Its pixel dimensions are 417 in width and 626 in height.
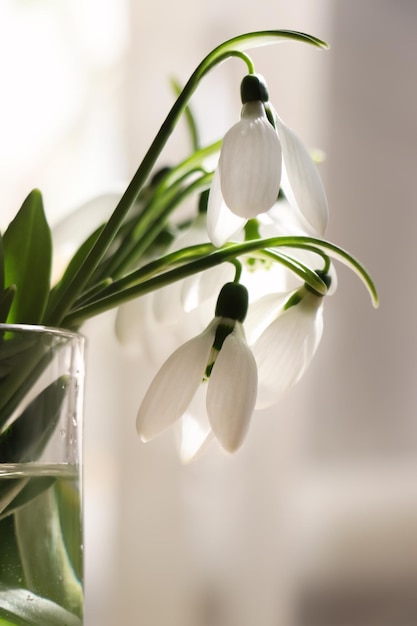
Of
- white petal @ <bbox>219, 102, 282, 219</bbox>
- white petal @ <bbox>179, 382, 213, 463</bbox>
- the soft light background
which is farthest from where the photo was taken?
the soft light background

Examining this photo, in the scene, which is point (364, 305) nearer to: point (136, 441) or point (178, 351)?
point (136, 441)

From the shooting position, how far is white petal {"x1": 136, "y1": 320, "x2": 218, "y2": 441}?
0.47 meters

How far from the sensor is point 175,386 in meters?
0.47

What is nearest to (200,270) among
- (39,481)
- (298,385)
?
(39,481)

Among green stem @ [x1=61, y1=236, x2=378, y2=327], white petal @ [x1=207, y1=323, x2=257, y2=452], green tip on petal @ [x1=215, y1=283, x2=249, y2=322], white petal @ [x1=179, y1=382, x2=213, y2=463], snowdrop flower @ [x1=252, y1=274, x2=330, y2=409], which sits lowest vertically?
white petal @ [x1=179, y1=382, x2=213, y2=463]

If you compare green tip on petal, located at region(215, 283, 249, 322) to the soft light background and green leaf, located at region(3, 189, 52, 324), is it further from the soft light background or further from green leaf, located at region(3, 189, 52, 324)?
the soft light background

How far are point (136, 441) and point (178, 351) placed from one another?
60 cm

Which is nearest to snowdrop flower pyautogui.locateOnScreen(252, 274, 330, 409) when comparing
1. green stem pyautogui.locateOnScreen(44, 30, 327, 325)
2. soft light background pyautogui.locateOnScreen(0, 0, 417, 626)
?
green stem pyautogui.locateOnScreen(44, 30, 327, 325)

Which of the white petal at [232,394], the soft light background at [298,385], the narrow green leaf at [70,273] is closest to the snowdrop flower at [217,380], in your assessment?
the white petal at [232,394]

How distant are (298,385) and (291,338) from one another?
Result: 0.51 metres

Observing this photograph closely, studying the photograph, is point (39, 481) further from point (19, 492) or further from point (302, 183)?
point (302, 183)

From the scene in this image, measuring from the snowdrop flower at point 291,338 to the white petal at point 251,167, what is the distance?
0.09 metres

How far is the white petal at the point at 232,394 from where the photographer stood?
45 centimetres

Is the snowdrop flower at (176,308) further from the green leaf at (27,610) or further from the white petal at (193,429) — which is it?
the green leaf at (27,610)
